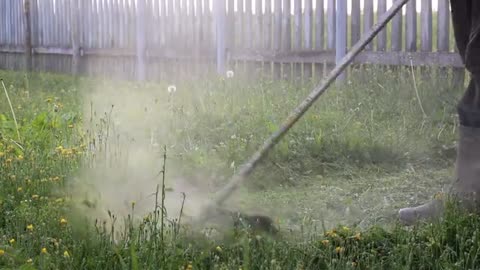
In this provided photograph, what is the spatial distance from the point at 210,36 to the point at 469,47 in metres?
6.73

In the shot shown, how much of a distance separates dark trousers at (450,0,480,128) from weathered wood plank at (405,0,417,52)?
12.6 feet

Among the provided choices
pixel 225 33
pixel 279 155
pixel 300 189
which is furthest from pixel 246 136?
pixel 225 33

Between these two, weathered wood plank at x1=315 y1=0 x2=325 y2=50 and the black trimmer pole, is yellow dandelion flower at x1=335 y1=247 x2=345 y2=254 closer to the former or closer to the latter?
the black trimmer pole

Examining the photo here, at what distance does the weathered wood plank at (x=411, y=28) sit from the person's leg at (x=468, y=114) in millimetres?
3834

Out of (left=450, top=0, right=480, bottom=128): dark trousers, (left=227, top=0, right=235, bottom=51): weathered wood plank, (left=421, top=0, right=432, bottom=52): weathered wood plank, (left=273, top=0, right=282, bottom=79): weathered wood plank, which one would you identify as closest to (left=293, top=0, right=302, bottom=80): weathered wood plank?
(left=273, top=0, right=282, bottom=79): weathered wood plank

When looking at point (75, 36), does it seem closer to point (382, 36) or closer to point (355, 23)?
point (355, 23)

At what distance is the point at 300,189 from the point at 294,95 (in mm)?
2185

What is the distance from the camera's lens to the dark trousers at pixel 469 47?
12.2 ft

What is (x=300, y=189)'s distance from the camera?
176 inches

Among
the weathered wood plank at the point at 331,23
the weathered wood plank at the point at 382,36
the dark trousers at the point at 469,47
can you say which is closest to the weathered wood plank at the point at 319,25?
the weathered wood plank at the point at 331,23

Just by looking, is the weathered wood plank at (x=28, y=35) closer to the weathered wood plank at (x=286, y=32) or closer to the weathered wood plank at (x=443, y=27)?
the weathered wood plank at (x=286, y=32)

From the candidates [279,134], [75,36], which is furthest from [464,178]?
[75,36]

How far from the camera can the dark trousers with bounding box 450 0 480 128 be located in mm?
3705

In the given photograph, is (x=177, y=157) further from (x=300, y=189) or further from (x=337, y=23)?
(x=337, y=23)
